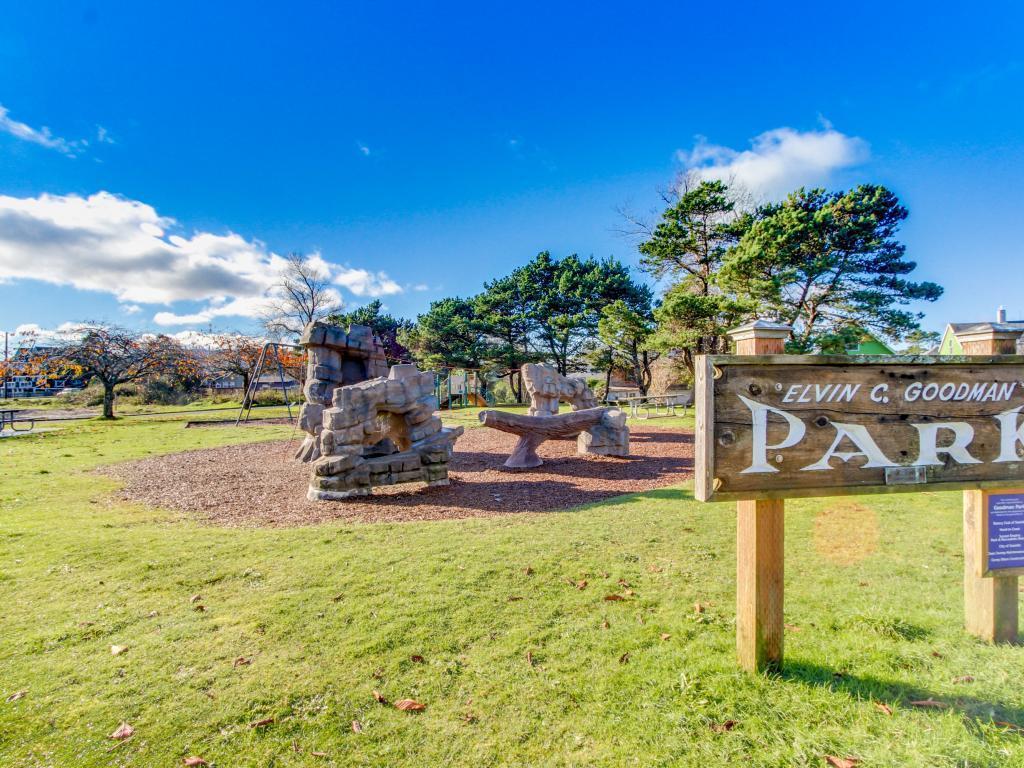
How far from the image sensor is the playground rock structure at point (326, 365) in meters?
9.34

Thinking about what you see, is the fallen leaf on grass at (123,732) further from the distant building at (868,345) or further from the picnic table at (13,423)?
the picnic table at (13,423)

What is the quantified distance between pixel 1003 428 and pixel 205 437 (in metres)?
17.4

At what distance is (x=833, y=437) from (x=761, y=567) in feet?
2.57

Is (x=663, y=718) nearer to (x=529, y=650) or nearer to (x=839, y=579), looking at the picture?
(x=529, y=650)

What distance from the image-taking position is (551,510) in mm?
6398

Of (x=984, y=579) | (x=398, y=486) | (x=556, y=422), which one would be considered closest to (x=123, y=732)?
(x=984, y=579)

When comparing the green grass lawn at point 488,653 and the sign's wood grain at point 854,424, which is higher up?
the sign's wood grain at point 854,424

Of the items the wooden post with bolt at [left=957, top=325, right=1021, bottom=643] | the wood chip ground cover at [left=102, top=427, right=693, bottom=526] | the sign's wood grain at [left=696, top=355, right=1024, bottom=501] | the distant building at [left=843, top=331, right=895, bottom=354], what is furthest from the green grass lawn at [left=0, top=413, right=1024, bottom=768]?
the distant building at [left=843, top=331, right=895, bottom=354]

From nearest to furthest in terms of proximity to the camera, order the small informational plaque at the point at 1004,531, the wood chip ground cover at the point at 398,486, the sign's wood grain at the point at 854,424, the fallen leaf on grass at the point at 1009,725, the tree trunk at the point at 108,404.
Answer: the fallen leaf on grass at the point at 1009,725
the sign's wood grain at the point at 854,424
the small informational plaque at the point at 1004,531
the wood chip ground cover at the point at 398,486
the tree trunk at the point at 108,404

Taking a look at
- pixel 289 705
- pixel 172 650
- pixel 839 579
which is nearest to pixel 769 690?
pixel 839 579

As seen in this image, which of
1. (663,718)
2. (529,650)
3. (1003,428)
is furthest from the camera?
(529,650)

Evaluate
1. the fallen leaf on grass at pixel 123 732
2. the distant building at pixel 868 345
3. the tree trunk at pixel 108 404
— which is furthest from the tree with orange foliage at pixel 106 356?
the distant building at pixel 868 345

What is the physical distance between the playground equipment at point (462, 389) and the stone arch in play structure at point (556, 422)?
1478 cm

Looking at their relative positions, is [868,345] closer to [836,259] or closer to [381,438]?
[836,259]
